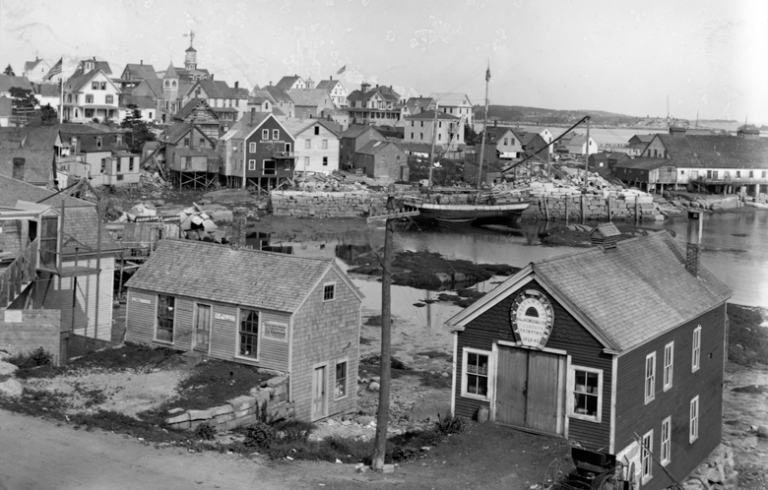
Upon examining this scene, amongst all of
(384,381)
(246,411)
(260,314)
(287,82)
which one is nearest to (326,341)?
(260,314)

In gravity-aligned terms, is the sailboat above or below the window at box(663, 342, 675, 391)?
above

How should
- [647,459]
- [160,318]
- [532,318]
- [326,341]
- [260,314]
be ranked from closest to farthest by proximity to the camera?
[532,318] < [647,459] < [260,314] < [326,341] < [160,318]

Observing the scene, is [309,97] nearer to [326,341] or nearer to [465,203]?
[465,203]

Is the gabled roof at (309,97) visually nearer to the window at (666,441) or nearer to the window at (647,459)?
the window at (666,441)

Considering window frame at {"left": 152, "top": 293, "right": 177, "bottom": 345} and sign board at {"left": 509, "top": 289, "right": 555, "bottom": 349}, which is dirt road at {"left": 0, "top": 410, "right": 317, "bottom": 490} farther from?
window frame at {"left": 152, "top": 293, "right": 177, "bottom": 345}

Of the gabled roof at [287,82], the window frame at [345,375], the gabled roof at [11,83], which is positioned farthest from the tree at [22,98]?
the window frame at [345,375]

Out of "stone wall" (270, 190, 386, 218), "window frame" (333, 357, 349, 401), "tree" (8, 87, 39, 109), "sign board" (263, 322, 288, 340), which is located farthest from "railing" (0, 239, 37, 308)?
"tree" (8, 87, 39, 109)

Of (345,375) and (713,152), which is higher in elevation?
(713,152)
